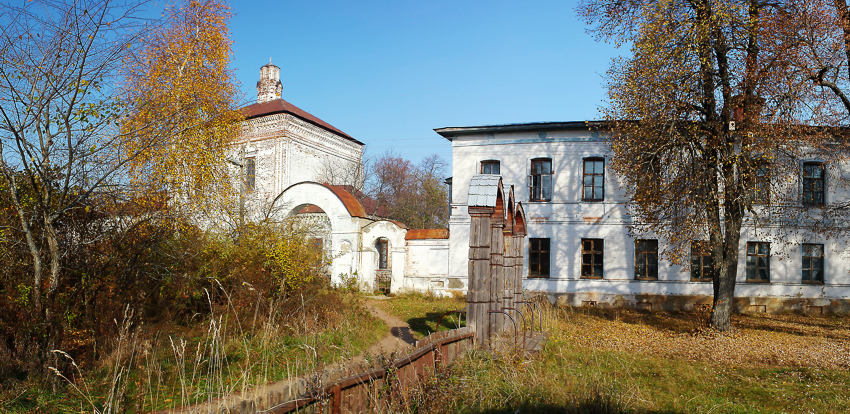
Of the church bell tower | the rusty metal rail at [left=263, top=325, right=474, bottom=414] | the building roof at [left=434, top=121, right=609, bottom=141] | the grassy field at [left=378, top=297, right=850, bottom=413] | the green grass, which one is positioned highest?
the church bell tower

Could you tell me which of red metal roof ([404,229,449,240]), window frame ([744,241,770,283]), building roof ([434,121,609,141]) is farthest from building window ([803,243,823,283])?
red metal roof ([404,229,449,240])

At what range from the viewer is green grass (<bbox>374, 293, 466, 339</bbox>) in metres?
13.6

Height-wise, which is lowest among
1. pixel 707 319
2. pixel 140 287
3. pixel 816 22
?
pixel 707 319

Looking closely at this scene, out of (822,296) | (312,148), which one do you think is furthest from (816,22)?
(312,148)

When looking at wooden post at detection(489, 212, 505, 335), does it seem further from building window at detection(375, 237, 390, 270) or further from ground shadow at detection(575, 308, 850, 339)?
building window at detection(375, 237, 390, 270)

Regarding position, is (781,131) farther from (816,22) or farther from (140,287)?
(140,287)

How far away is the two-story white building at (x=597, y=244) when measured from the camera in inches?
750

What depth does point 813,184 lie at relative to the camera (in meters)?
19.3

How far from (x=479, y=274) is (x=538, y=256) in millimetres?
12590

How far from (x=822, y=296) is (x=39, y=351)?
22041 millimetres

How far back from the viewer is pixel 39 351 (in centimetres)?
715

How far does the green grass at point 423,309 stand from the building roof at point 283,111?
15154 millimetres

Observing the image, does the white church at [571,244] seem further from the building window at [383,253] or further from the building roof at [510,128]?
the building window at [383,253]

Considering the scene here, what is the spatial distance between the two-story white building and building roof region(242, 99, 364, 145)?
13414 millimetres
